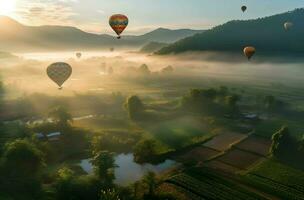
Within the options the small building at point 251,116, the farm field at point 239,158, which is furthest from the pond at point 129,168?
the small building at point 251,116

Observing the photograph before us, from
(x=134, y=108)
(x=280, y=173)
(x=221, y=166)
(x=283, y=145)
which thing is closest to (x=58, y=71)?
(x=134, y=108)

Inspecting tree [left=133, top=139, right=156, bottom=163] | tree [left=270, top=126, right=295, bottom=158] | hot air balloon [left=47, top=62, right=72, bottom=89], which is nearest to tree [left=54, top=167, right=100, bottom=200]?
tree [left=133, top=139, right=156, bottom=163]

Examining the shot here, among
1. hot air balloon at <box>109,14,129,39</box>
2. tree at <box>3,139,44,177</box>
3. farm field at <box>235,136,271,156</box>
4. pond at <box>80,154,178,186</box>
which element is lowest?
pond at <box>80,154,178,186</box>

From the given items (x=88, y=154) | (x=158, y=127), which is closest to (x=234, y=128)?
(x=158, y=127)

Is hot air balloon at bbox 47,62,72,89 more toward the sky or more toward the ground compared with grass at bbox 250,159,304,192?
more toward the sky

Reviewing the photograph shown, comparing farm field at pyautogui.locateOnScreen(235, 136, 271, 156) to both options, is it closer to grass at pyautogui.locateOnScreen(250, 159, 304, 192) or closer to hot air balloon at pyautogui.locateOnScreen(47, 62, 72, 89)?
grass at pyautogui.locateOnScreen(250, 159, 304, 192)

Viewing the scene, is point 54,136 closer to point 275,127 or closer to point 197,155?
point 197,155
